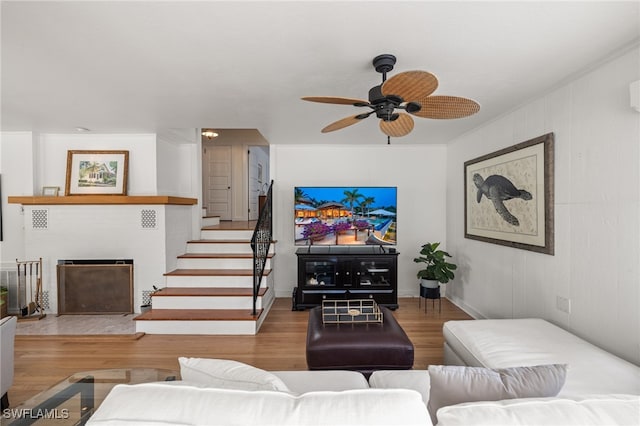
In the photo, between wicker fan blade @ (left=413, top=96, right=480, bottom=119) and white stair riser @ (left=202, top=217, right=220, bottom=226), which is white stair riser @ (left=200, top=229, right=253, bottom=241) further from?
wicker fan blade @ (left=413, top=96, right=480, bottom=119)

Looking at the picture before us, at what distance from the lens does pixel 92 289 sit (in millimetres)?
3734

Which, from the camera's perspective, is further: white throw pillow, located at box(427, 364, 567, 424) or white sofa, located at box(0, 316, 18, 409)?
white sofa, located at box(0, 316, 18, 409)

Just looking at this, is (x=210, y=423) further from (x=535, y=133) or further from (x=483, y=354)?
(x=535, y=133)

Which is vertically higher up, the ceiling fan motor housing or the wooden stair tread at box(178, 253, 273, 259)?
the ceiling fan motor housing

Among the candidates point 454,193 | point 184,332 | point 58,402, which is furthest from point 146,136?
point 454,193

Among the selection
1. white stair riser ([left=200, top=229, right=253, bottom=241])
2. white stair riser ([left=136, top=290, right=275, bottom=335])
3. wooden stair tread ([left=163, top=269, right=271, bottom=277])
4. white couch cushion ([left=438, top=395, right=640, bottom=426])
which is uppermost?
white stair riser ([left=200, top=229, right=253, bottom=241])

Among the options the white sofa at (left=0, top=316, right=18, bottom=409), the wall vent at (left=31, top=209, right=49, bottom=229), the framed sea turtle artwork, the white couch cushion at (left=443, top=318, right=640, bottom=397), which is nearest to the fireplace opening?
the wall vent at (left=31, top=209, right=49, bottom=229)

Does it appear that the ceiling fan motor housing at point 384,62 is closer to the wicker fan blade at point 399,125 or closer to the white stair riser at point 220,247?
the wicker fan blade at point 399,125

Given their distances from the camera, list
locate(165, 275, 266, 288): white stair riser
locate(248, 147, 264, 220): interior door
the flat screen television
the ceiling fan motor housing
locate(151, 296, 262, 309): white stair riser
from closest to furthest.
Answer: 1. the ceiling fan motor housing
2. locate(151, 296, 262, 309): white stair riser
3. locate(165, 275, 266, 288): white stair riser
4. the flat screen television
5. locate(248, 147, 264, 220): interior door

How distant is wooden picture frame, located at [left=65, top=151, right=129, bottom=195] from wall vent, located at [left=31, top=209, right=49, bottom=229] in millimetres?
388

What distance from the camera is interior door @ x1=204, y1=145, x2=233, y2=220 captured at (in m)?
6.52

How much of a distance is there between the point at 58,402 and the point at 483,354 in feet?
7.93

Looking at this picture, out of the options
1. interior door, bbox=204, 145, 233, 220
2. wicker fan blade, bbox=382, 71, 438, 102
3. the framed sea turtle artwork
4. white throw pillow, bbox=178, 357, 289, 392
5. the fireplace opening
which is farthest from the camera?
interior door, bbox=204, 145, 233, 220

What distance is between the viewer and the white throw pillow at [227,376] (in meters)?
0.98
